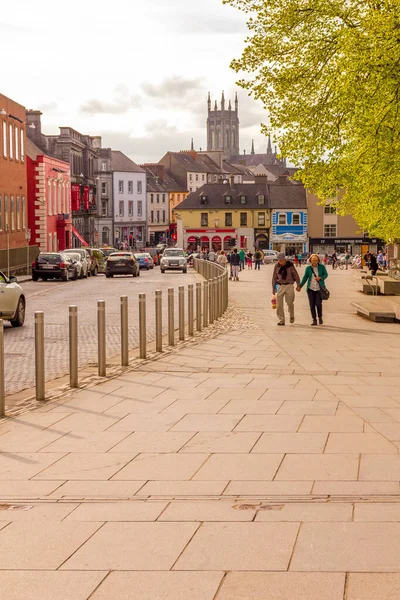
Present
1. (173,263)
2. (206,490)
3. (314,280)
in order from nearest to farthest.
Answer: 1. (206,490)
2. (314,280)
3. (173,263)

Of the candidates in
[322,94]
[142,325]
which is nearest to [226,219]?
[322,94]

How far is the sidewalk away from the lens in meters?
4.93

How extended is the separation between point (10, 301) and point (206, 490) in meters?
13.9

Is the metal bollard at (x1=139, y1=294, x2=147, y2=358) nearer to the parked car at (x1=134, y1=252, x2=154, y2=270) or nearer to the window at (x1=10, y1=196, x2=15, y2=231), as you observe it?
the window at (x1=10, y1=196, x2=15, y2=231)

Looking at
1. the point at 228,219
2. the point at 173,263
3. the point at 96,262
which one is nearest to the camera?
the point at 96,262

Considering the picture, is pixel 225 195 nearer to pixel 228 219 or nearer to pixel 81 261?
pixel 228 219

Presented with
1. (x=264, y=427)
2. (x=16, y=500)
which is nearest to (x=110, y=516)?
(x=16, y=500)

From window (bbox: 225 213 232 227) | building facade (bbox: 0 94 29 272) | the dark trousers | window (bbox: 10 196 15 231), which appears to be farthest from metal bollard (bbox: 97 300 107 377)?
window (bbox: 225 213 232 227)

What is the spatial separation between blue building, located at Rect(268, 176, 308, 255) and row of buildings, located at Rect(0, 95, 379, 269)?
0.11m

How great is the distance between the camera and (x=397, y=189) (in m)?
30.5

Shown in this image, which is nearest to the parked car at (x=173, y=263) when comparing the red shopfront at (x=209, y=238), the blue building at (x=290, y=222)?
the blue building at (x=290, y=222)

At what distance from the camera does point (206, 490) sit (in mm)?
6672

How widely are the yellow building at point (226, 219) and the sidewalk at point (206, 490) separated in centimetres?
9850

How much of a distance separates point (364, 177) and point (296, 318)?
5139 millimetres
